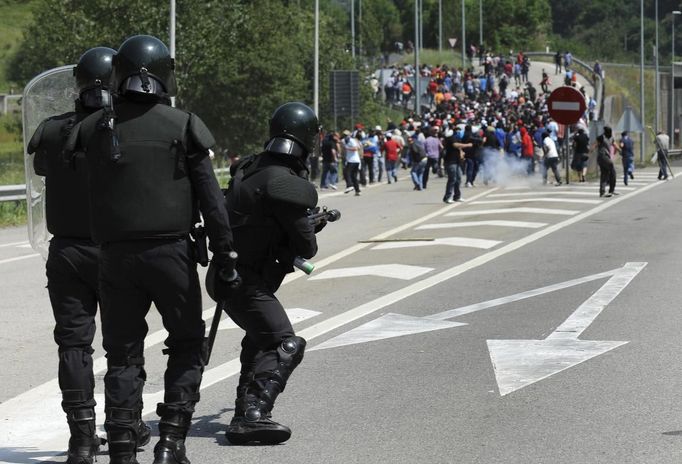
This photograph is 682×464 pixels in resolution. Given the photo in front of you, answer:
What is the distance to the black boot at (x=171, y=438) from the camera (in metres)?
5.95

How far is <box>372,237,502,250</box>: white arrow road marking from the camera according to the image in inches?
707

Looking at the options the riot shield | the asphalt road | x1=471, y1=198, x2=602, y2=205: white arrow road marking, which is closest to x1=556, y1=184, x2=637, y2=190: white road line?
x1=471, y1=198, x2=602, y2=205: white arrow road marking

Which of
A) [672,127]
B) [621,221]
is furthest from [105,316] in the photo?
[672,127]

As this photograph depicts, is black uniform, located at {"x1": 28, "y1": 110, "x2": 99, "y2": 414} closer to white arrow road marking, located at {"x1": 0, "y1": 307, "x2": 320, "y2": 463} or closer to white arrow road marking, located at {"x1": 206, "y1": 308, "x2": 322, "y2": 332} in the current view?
white arrow road marking, located at {"x1": 0, "y1": 307, "x2": 320, "y2": 463}

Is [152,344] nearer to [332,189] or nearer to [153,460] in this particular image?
[153,460]

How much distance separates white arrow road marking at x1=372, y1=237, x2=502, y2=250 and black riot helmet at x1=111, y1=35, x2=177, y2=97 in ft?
39.5

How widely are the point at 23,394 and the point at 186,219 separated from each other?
2.76 meters

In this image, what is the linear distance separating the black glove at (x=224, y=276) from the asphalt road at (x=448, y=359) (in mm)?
796

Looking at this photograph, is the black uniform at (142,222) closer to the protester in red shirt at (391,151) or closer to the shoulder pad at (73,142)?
the shoulder pad at (73,142)

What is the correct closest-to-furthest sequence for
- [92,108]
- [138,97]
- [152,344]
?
1. [138,97]
2. [92,108]
3. [152,344]

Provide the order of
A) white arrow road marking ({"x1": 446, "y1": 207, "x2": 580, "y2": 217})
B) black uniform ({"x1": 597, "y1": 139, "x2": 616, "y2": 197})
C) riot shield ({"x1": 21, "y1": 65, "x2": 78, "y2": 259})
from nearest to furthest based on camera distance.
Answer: riot shield ({"x1": 21, "y1": 65, "x2": 78, "y2": 259}) → white arrow road marking ({"x1": 446, "y1": 207, "x2": 580, "y2": 217}) → black uniform ({"x1": 597, "y1": 139, "x2": 616, "y2": 197})

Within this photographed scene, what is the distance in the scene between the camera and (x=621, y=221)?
22344mm

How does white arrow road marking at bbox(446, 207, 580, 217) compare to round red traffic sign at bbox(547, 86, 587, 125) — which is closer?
white arrow road marking at bbox(446, 207, 580, 217)

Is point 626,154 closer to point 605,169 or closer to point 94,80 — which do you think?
point 605,169
